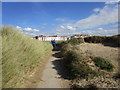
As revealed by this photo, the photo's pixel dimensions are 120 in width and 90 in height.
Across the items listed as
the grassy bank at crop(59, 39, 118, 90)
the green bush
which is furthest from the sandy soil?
the grassy bank at crop(59, 39, 118, 90)

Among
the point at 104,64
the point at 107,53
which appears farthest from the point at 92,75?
the point at 107,53

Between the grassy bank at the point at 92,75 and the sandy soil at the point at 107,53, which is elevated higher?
the sandy soil at the point at 107,53

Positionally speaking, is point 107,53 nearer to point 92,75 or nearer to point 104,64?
point 104,64

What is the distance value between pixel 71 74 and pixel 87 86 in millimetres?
1498

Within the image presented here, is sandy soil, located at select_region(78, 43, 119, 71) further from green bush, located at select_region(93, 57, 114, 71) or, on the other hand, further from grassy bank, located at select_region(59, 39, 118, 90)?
grassy bank, located at select_region(59, 39, 118, 90)

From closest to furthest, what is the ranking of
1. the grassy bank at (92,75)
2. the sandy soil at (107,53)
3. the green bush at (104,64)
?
1. the grassy bank at (92,75)
2. the green bush at (104,64)
3. the sandy soil at (107,53)

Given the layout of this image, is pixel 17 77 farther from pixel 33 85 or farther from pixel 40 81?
pixel 40 81

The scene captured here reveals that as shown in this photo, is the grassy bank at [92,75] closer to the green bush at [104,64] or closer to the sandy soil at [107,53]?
the green bush at [104,64]

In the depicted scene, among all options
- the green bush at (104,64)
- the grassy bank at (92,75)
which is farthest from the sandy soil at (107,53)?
the grassy bank at (92,75)

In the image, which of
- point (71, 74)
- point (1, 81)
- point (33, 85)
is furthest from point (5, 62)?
point (71, 74)

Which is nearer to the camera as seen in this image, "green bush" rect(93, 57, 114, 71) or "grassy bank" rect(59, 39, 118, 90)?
"grassy bank" rect(59, 39, 118, 90)

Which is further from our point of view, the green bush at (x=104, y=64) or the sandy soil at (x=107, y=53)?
the sandy soil at (x=107, y=53)

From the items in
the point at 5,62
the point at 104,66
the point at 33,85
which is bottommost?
the point at 33,85

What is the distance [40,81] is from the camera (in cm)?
534
